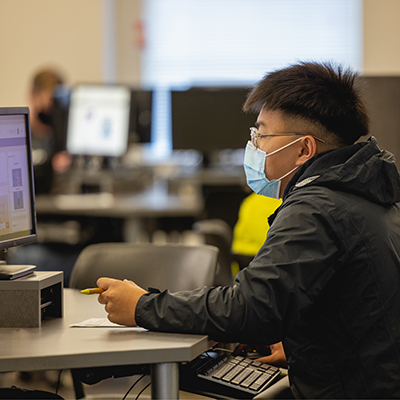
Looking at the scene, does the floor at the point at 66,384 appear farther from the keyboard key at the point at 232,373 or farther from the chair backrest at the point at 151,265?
the keyboard key at the point at 232,373

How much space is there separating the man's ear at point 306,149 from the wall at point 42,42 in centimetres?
514

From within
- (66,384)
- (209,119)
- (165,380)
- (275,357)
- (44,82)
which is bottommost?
(66,384)

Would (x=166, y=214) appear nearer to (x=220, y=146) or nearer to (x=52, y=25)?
(x=220, y=146)

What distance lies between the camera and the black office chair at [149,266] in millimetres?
1833

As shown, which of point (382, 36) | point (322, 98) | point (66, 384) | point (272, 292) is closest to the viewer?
point (272, 292)

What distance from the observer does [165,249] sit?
6.31 ft

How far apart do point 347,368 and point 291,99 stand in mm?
586

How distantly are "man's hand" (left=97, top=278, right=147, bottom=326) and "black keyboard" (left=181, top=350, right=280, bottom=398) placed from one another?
9.2 inches

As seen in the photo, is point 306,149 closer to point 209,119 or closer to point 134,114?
point 209,119

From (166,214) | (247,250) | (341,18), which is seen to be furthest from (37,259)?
(341,18)

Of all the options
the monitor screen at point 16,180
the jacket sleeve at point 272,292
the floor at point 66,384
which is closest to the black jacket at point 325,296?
the jacket sleeve at point 272,292

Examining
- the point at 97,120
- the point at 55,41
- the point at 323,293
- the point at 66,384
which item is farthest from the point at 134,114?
the point at 323,293

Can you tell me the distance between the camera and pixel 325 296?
1161 mm

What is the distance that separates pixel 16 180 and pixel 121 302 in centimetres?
42
